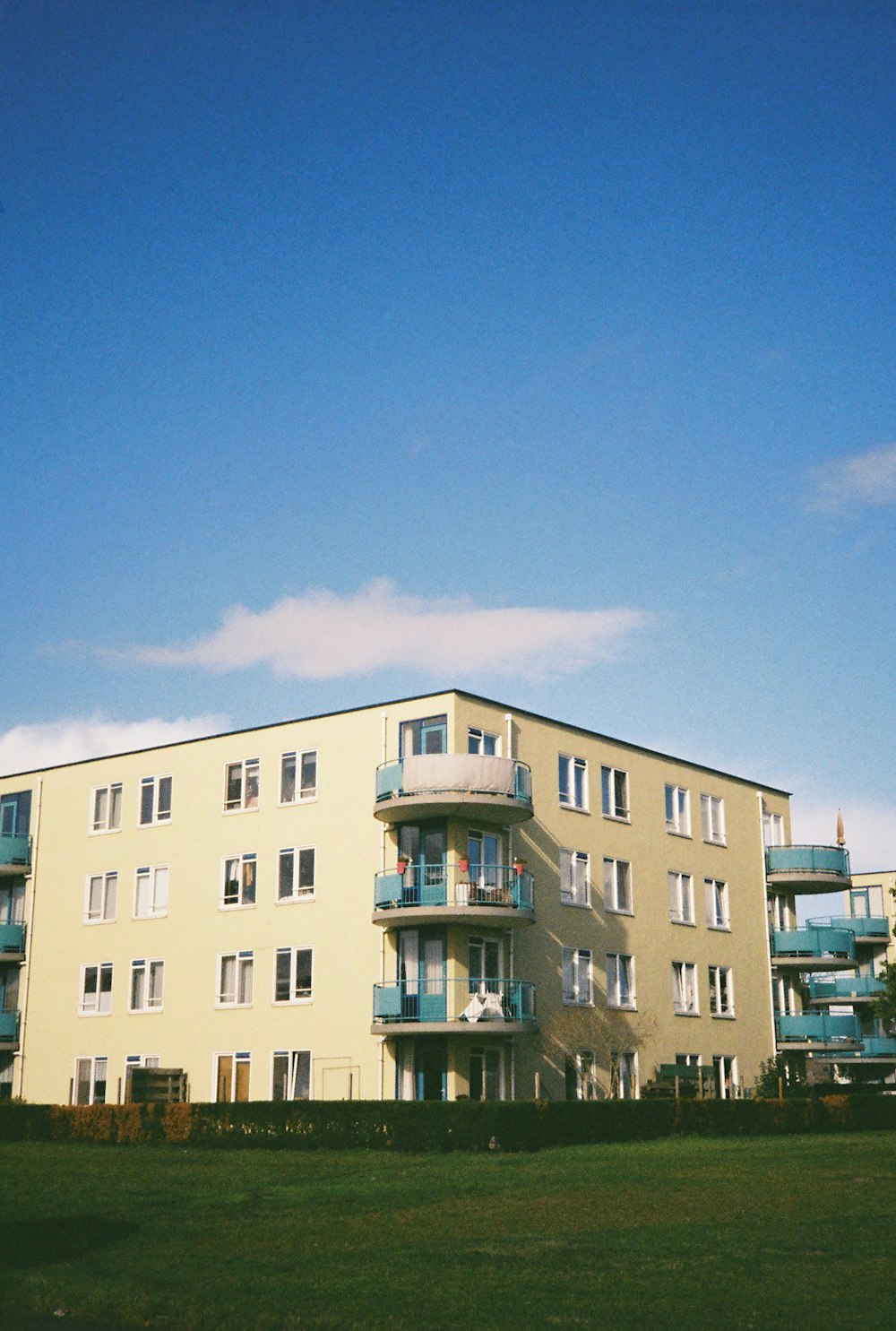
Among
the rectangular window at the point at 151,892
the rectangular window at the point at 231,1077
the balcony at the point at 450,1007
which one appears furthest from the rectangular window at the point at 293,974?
the rectangular window at the point at 151,892

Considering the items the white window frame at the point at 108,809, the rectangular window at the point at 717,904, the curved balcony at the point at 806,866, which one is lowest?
the rectangular window at the point at 717,904

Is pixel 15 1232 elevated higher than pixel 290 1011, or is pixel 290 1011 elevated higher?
pixel 290 1011

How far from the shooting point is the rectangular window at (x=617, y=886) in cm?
4658

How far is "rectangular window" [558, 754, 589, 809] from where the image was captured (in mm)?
45594

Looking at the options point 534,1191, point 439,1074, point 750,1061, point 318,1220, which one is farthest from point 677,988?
point 318,1220

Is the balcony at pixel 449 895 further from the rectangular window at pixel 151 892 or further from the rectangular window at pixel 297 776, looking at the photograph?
the rectangular window at pixel 151 892

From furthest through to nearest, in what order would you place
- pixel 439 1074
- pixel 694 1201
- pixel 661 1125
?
→ pixel 439 1074, pixel 661 1125, pixel 694 1201

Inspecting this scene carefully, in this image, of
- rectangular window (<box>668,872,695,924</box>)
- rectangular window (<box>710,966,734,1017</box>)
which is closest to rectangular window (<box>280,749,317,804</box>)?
rectangular window (<box>668,872,695,924</box>)

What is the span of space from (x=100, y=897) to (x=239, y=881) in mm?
6576

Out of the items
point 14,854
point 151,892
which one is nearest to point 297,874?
point 151,892

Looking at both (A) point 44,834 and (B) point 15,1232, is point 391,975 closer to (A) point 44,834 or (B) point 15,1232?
(A) point 44,834

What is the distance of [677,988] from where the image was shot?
160 feet

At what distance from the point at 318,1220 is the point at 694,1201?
5.74m

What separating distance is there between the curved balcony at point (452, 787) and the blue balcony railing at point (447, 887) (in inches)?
62.9
